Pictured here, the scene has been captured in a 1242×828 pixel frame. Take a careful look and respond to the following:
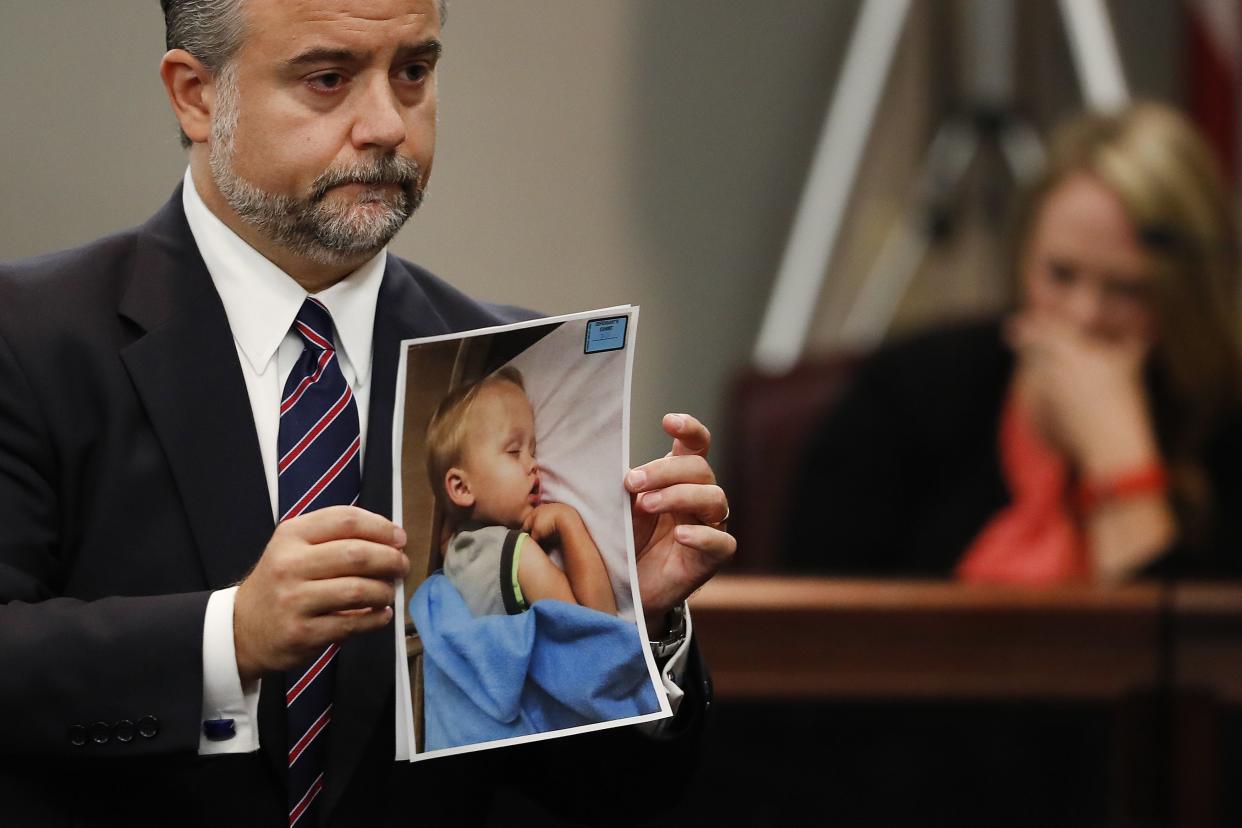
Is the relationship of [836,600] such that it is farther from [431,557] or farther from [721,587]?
[431,557]

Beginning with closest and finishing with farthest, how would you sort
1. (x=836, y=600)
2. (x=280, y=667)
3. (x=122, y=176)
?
(x=280, y=667) < (x=122, y=176) < (x=836, y=600)

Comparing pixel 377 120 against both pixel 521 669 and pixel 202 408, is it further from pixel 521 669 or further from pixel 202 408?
pixel 521 669

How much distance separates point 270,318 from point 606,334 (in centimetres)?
24

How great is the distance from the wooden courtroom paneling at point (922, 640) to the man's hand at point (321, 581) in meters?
0.80

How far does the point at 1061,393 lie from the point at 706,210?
58 cm

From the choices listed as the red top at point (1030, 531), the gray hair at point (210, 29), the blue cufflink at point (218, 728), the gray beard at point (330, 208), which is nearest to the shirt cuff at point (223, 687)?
the blue cufflink at point (218, 728)

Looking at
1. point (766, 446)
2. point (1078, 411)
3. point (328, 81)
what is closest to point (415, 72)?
point (328, 81)

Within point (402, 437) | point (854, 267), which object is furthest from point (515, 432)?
point (854, 267)

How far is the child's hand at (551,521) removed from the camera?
933mm

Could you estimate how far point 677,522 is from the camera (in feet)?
3.28

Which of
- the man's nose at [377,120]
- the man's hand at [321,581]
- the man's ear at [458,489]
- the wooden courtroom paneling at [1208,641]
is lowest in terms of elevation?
the wooden courtroom paneling at [1208,641]

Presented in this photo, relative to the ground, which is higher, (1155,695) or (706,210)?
(706,210)

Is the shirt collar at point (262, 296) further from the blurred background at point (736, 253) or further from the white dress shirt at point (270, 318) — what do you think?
the blurred background at point (736, 253)

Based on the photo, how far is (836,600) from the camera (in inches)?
65.6
